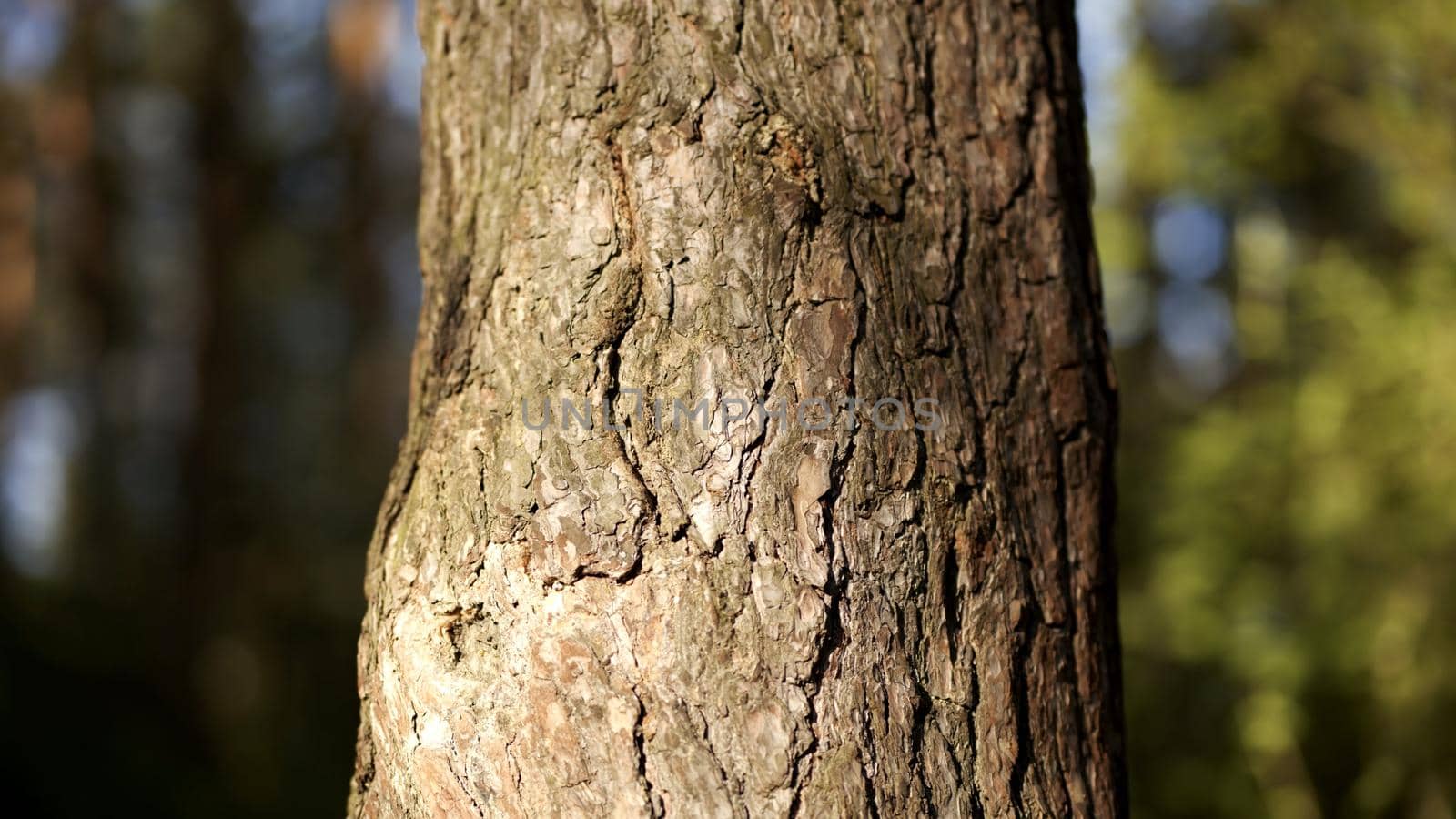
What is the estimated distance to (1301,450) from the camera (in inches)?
137

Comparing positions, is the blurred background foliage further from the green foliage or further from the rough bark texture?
the rough bark texture

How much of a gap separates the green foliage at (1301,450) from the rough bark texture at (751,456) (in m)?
2.32

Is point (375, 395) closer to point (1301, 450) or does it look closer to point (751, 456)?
point (1301, 450)

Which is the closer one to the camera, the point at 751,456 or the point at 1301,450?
→ the point at 751,456

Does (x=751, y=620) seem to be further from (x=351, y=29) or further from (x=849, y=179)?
(x=351, y=29)

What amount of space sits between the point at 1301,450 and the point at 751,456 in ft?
10.2

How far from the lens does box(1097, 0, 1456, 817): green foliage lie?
303 cm

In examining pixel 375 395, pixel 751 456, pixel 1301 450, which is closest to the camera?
pixel 751 456

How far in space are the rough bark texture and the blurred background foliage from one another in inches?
91.5

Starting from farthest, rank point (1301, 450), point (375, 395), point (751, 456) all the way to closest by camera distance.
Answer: point (375, 395), point (1301, 450), point (751, 456)

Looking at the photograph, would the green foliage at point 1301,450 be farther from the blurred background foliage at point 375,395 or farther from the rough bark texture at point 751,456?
the rough bark texture at point 751,456

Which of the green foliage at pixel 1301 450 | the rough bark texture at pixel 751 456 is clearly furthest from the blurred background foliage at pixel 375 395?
the rough bark texture at pixel 751 456

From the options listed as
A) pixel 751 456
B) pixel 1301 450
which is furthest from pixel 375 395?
pixel 751 456

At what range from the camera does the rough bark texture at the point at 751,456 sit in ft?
3.29
